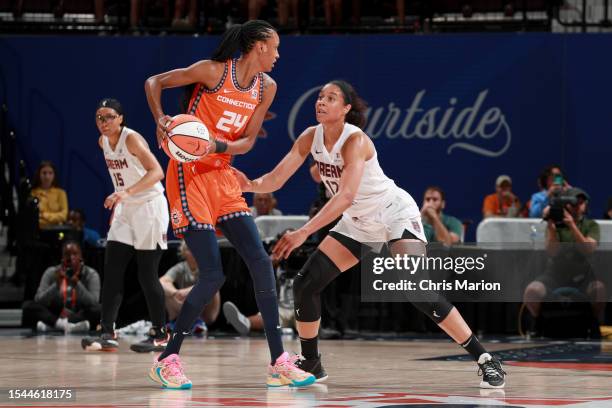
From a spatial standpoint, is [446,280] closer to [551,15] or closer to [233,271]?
[233,271]

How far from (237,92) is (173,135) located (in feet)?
2.01

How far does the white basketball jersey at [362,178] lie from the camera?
22.1 ft

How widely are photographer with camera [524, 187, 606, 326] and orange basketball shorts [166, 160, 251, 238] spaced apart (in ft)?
18.4

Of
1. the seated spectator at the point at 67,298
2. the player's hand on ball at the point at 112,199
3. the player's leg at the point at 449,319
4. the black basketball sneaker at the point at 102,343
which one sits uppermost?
the player's hand on ball at the point at 112,199

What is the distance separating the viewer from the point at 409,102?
52.0ft

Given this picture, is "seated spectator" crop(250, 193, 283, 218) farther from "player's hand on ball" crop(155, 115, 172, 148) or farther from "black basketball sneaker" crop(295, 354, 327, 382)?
"player's hand on ball" crop(155, 115, 172, 148)

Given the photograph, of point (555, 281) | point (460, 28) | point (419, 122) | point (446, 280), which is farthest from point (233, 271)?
point (460, 28)

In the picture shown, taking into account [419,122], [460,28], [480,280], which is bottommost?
[480,280]

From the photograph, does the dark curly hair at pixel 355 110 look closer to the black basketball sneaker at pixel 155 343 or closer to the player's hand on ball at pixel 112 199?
the player's hand on ball at pixel 112 199

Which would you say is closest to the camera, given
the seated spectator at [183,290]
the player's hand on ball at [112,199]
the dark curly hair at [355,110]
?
the dark curly hair at [355,110]

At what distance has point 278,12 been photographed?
16172 millimetres

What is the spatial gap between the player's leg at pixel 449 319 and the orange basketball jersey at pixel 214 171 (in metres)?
0.98
